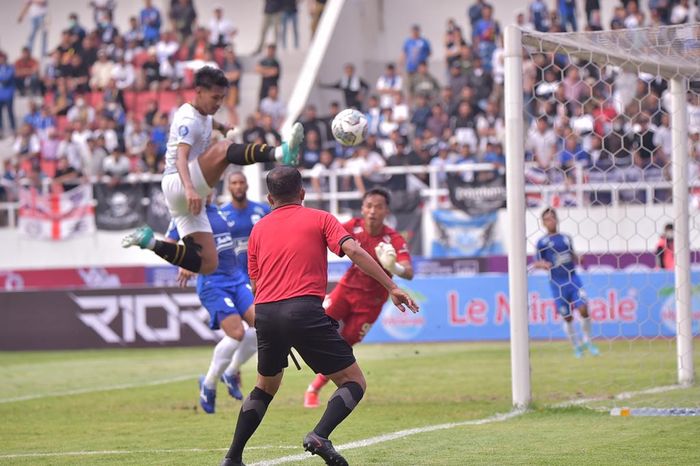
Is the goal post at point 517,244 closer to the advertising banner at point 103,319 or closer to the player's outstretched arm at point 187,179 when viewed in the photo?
the player's outstretched arm at point 187,179

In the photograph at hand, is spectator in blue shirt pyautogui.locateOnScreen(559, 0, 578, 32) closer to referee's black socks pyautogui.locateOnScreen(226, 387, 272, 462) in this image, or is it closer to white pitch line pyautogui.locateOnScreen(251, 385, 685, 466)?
white pitch line pyautogui.locateOnScreen(251, 385, 685, 466)

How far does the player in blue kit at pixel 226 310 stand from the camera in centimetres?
1192

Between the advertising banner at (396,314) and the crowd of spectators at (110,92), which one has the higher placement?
the crowd of spectators at (110,92)

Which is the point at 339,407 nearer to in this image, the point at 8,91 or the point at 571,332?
the point at 571,332

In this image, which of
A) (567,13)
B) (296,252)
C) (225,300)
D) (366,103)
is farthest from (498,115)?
(296,252)

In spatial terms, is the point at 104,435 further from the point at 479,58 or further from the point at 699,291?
the point at 479,58

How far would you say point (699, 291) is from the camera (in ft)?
62.7

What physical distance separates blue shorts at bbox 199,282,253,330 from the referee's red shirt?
449 cm

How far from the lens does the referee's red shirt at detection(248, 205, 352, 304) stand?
747cm

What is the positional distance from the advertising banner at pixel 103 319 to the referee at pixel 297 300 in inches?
548

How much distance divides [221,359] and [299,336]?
458 cm

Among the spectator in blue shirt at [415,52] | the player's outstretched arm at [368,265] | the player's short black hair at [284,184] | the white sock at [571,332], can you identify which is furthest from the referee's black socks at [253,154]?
the spectator in blue shirt at [415,52]

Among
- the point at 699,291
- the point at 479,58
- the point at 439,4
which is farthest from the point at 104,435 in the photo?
the point at 439,4

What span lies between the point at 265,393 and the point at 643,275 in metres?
13.8
